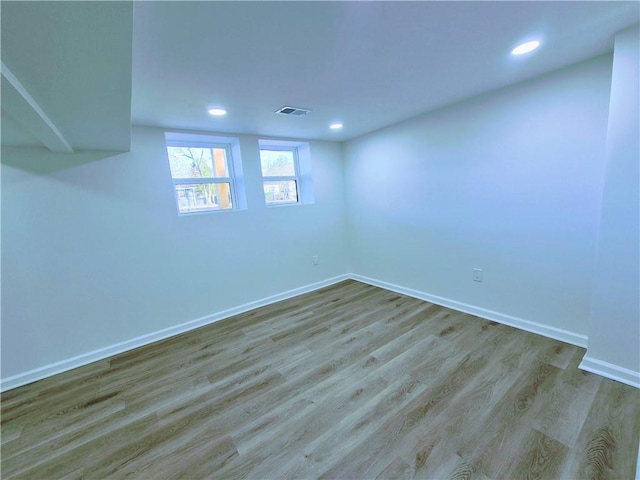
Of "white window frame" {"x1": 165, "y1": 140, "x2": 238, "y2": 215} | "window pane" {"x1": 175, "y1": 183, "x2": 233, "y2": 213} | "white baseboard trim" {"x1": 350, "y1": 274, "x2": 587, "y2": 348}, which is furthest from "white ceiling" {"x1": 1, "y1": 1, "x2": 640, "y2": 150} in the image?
"white baseboard trim" {"x1": 350, "y1": 274, "x2": 587, "y2": 348}

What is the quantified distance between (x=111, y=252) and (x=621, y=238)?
4131mm

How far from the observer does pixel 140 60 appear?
1520 mm

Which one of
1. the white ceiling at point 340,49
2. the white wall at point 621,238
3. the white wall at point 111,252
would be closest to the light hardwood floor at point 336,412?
the white wall at point 621,238

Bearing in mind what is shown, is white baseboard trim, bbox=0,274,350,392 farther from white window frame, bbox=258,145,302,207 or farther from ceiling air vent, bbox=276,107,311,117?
ceiling air vent, bbox=276,107,311,117

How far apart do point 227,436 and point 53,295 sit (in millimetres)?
2116

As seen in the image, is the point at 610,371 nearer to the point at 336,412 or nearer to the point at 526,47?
the point at 336,412

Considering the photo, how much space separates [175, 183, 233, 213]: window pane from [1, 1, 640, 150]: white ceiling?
816 millimetres

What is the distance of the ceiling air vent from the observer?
2530mm

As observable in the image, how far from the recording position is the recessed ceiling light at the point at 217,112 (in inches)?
94.9

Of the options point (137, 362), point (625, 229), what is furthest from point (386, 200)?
point (137, 362)

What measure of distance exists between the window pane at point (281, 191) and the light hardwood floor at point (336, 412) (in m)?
1.99

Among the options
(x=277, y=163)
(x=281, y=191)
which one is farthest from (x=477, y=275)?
(x=277, y=163)

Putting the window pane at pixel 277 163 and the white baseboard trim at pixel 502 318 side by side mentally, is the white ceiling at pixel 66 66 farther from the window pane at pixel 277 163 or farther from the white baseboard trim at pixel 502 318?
the white baseboard trim at pixel 502 318

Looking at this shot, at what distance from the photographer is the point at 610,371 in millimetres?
1858
